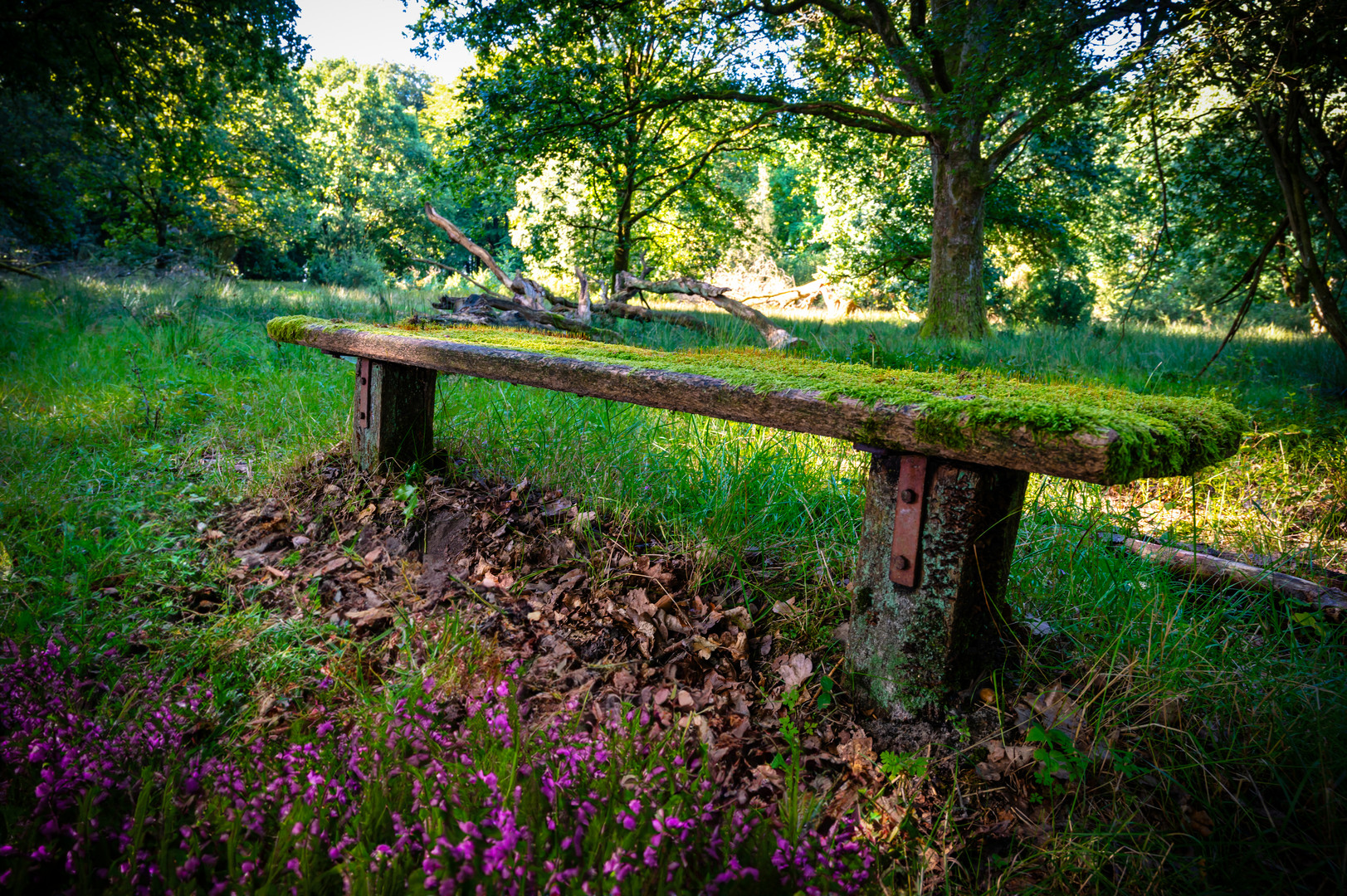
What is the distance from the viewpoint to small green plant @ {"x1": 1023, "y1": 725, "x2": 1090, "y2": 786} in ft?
5.14

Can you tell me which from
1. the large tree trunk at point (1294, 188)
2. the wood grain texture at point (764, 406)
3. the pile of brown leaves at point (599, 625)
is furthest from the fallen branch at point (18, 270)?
the large tree trunk at point (1294, 188)

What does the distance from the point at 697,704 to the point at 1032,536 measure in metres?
1.72

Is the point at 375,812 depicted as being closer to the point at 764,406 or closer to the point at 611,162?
the point at 764,406

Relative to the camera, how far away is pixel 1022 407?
4.76 feet

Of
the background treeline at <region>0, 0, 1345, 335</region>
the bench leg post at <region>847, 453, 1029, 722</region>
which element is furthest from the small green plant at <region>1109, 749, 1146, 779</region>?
the background treeline at <region>0, 0, 1345, 335</region>

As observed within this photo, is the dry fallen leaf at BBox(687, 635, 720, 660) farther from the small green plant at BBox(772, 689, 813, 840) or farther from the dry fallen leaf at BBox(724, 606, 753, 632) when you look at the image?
the small green plant at BBox(772, 689, 813, 840)

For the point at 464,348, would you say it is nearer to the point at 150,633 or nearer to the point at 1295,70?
the point at 150,633

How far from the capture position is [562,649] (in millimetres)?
2248

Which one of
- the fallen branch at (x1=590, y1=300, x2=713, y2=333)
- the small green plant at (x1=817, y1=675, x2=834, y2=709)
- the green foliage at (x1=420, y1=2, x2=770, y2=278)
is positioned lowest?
the small green plant at (x1=817, y1=675, x2=834, y2=709)

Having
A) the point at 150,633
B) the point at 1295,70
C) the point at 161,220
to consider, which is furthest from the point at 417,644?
the point at 161,220

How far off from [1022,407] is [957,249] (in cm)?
884

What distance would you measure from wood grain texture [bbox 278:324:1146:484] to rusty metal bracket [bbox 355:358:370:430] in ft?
1.57

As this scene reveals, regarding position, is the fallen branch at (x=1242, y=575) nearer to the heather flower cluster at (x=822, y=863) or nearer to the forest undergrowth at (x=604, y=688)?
the forest undergrowth at (x=604, y=688)

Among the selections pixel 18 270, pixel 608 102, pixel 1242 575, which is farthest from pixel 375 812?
pixel 18 270
